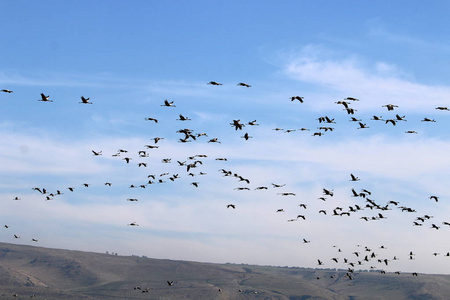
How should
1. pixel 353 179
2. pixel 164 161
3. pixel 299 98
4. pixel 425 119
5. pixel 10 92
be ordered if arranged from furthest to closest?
1. pixel 164 161
2. pixel 353 179
3. pixel 425 119
4. pixel 299 98
5. pixel 10 92

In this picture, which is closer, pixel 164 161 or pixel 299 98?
pixel 299 98

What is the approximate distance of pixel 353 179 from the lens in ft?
193

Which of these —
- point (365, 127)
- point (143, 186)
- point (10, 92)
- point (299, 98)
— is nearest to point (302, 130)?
point (365, 127)

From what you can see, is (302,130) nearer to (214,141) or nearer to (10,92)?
(214,141)

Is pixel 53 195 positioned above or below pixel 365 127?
below

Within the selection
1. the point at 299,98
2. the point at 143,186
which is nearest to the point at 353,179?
the point at 299,98

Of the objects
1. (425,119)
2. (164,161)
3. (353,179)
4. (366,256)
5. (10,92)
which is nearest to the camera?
(10,92)

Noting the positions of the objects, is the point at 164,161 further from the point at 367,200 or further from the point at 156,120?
the point at 367,200

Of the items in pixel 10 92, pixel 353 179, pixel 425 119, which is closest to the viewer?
pixel 10 92

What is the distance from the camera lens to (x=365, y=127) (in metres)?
57.1

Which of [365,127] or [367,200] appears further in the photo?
→ [367,200]

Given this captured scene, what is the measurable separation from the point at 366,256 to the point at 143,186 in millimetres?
31772

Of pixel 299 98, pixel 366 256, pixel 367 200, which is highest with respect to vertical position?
pixel 299 98

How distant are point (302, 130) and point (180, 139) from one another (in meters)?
13.6
